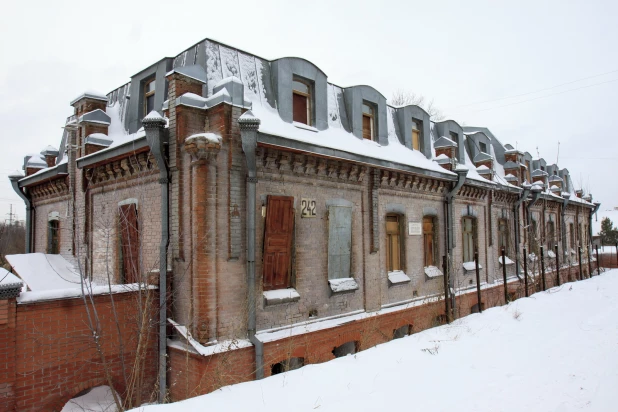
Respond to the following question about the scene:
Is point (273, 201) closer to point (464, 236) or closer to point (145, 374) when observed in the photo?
point (145, 374)

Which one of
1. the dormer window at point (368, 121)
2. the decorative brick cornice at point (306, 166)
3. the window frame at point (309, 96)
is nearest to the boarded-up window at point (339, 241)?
the decorative brick cornice at point (306, 166)

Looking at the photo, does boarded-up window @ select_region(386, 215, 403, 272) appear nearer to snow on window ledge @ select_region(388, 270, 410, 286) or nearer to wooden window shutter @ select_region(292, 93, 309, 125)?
snow on window ledge @ select_region(388, 270, 410, 286)

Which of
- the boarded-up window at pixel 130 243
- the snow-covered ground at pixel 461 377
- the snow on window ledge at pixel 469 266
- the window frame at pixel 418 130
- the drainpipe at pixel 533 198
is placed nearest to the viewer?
the snow-covered ground at pixel 461 377

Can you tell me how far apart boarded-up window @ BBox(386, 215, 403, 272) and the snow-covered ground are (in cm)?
342

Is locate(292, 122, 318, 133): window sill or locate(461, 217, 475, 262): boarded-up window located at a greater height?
locate(292, 122, 318, 133): window sill

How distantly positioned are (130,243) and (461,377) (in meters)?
6.84

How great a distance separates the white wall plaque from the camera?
1259 cm

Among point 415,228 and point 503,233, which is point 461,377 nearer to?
point 415,228

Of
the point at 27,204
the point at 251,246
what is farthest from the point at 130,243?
the point at 27,204

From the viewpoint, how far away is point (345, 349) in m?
10.2

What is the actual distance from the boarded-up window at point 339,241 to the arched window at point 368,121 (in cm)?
281

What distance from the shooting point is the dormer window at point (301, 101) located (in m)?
9.98

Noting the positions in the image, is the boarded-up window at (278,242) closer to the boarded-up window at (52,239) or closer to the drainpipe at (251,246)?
the drainpipe at (251,246)

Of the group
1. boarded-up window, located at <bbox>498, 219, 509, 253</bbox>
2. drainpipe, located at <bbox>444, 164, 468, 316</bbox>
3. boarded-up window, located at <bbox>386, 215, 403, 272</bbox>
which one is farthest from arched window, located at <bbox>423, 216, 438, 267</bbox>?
boarded-up window, located at <bbox>498, 219, 509, 253</bbox>
